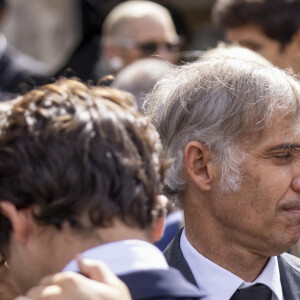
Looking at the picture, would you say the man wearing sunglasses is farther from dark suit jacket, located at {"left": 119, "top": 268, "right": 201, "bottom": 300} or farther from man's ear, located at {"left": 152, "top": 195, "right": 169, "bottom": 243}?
dark suit jacket, located at {"left": 119, "top": 268, "right": 201, "bottom": 300}

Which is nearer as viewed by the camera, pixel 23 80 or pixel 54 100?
pixel 54 100

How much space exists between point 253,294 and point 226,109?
25.3 inches

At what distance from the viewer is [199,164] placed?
2795 millimetres

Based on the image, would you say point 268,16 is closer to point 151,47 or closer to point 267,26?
point 267,26

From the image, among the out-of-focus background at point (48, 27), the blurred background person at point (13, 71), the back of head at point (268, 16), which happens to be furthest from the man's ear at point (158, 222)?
the out-of-focus background at point (48, 27)

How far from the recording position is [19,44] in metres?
8.95

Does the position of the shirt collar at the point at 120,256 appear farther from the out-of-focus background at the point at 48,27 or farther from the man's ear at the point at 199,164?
the out-of-focus background at the point at 48,27

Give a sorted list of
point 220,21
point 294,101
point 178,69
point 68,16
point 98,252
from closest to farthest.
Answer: point 98,252 → point 294,101 → point 178,69 → point 220,21 → point 68,16

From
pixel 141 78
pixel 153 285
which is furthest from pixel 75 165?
pixel 141 78

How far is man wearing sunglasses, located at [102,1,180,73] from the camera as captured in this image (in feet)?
20.5

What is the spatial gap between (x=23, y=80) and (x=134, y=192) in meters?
3.80

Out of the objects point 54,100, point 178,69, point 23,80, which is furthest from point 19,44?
point 54,100

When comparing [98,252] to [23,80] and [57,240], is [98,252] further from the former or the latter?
[23,80]

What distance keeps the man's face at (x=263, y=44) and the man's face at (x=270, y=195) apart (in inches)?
85.8
